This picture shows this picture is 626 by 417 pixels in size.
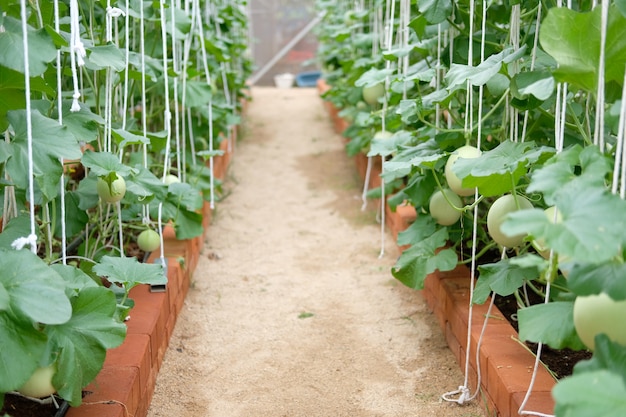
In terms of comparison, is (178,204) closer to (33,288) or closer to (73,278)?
(73,278)

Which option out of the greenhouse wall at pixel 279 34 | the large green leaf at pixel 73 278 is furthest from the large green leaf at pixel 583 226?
the greenhouse wall at pixel 279 34

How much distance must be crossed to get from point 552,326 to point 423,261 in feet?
3.47

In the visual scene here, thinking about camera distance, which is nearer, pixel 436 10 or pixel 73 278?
pixel 73 278

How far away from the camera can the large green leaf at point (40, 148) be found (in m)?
1.85

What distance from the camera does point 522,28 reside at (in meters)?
2.88

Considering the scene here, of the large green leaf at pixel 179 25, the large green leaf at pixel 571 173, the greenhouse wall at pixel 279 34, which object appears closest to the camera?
the large green leaf at pixel 571 173

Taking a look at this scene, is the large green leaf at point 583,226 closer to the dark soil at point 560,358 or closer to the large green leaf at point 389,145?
the dark soil at point 560,358

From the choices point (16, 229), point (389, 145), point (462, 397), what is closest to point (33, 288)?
point (16, 229)

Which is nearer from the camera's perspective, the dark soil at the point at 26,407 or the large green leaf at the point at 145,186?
the dark soil at the point at 26,407

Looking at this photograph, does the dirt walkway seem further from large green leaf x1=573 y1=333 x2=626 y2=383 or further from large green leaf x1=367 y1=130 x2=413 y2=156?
large green leaf x1=573 y1=333 x2=626 y2=383

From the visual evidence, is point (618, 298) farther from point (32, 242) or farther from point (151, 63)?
point (151, 63)

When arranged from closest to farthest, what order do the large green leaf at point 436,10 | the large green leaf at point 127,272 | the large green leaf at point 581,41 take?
1. the large green leaf at point 581,41
2. the large green leaf at point 127,272
3. the large green leaf at point 436,10

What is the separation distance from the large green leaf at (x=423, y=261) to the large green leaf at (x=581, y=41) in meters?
1.15

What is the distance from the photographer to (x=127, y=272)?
2172mm
